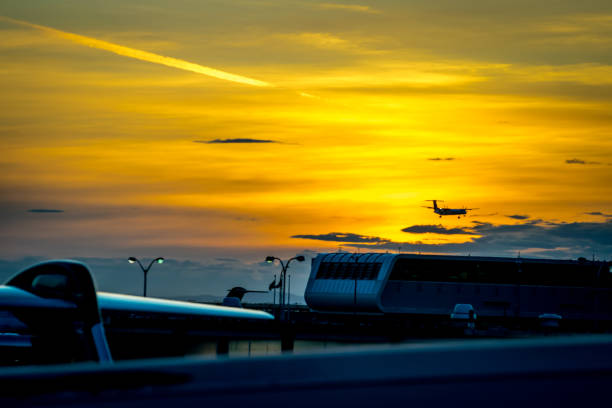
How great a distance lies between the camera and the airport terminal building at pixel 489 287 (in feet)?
407

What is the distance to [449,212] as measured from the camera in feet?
491

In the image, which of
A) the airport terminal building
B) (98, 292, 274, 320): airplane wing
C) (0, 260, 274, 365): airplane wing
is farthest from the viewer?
the airport terminal building

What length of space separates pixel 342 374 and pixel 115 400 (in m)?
0.70

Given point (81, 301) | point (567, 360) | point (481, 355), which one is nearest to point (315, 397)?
point (481, 355)

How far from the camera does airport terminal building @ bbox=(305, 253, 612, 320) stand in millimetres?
124000

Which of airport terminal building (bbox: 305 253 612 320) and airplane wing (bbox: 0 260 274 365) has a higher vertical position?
airplane wing (bbox: 0 260 274 365)

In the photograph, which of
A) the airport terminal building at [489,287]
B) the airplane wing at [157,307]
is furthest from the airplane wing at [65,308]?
the airport terminal building at [489,287]

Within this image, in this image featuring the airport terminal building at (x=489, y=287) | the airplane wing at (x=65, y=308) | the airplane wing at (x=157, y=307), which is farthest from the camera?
the airport terminal building at (x=489, y=287)

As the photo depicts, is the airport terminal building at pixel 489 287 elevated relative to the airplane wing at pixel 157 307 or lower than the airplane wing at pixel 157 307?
lower

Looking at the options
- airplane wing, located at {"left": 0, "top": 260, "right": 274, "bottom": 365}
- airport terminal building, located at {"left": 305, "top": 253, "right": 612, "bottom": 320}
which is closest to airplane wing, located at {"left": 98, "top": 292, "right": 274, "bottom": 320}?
airplane wing, located at {"left": 0, "top": 260, "right": 274, "bottom": 365}

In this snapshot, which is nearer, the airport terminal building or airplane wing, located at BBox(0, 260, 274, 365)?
airplane wing, located at BBox(0, 260, 274, 365)

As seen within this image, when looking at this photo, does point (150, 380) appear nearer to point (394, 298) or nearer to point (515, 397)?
point (515, 397)

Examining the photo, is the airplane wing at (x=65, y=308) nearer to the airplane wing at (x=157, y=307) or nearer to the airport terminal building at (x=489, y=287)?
the airplane wing at (x=157, y=307)

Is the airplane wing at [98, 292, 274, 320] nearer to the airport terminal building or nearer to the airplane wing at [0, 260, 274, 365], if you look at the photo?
the airplane wing at [0, 260, 274, 365]
